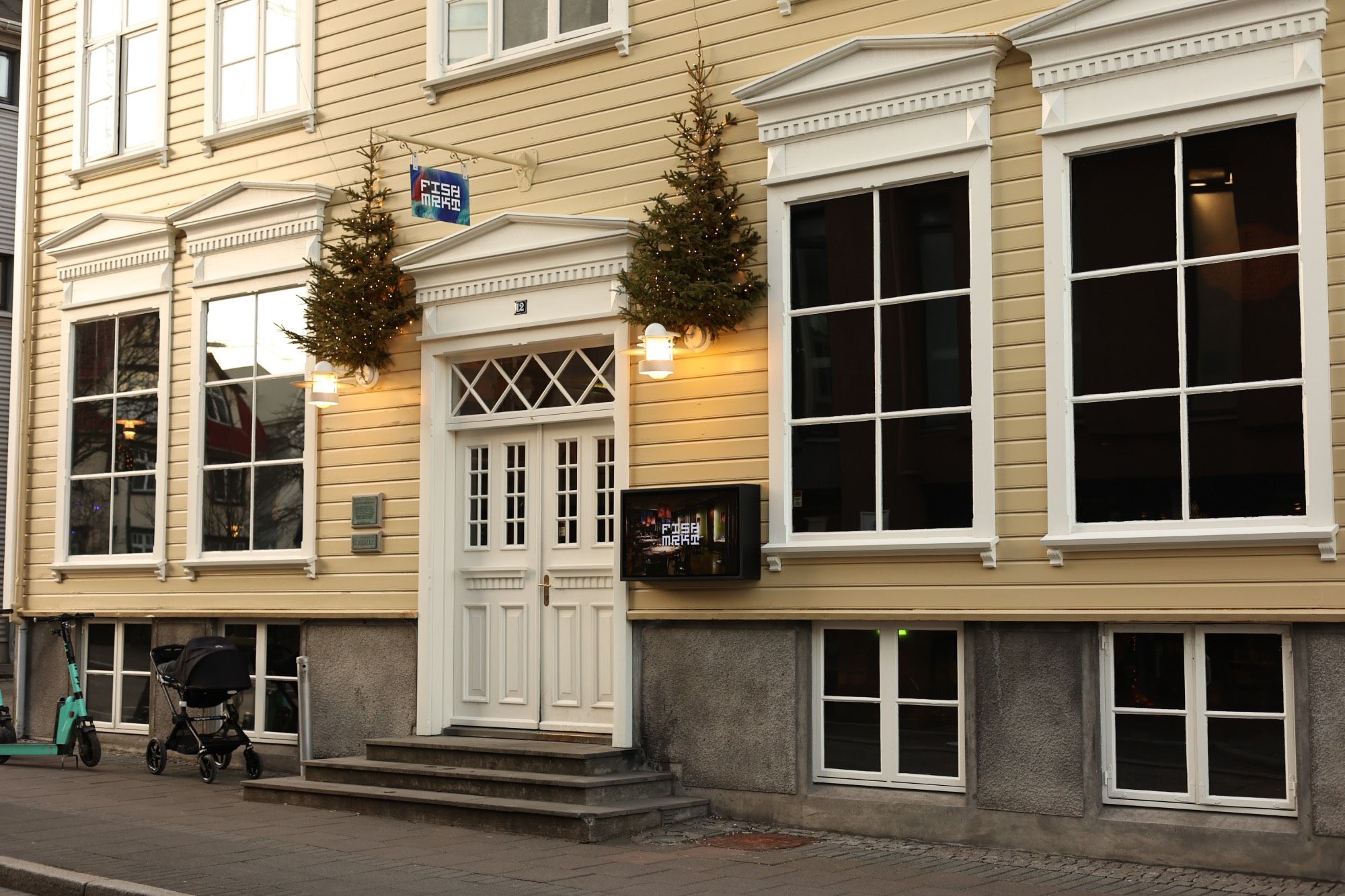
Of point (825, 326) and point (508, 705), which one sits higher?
point (825, 326)

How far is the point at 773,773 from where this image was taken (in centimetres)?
1008

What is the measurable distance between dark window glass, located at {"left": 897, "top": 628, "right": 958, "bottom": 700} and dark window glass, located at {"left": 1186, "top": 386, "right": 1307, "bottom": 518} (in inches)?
70.8

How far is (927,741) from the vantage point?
9586 mm

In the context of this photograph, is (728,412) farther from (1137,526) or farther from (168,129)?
(168,129)

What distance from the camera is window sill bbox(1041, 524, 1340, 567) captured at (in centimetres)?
810

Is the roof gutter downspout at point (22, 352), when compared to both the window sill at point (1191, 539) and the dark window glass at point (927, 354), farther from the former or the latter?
the window sill at point (1191, 539)

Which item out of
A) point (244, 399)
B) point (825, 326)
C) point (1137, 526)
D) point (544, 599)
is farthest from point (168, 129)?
point (1137, 526)

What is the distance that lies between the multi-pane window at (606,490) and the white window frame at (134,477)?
16.6 feet

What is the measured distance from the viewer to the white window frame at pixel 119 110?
48.3 ft

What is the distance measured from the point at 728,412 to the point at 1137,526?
3037 mm

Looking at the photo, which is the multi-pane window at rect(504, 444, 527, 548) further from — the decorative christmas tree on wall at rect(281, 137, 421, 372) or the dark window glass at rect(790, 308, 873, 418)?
the dark window glass at rect(790, 308, 873, 418)

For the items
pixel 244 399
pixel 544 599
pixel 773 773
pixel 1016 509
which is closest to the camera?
pixel 1016 509

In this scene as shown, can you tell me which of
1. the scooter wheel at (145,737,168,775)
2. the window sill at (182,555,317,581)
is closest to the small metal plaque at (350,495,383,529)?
the window sill at (182,555,317,581)

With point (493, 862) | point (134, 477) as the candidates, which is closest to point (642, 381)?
point (493, 862)
